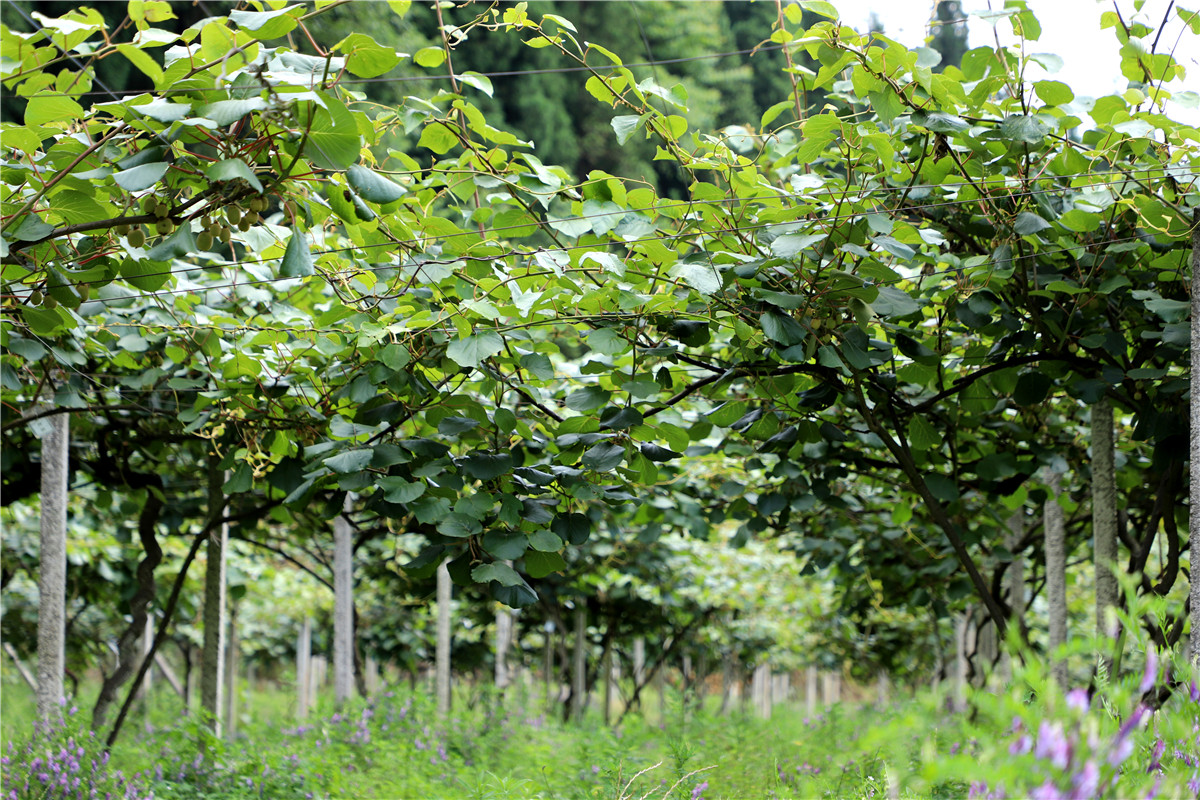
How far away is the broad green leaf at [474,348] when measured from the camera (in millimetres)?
2043

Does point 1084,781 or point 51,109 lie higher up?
point 51,109

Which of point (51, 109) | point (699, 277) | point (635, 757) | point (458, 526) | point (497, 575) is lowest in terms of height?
point (635, 757)

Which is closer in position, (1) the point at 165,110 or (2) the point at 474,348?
(1) the point at 165,110

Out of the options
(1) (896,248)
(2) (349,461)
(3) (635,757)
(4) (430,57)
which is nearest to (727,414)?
(1) (896,248)

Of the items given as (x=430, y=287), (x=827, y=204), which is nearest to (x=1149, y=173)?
(x=827, y=204)

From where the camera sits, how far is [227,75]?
5.07ft

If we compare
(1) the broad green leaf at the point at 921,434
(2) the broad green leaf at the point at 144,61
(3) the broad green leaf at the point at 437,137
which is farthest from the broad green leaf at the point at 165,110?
(1) the broad green leaf at the point at 921,434

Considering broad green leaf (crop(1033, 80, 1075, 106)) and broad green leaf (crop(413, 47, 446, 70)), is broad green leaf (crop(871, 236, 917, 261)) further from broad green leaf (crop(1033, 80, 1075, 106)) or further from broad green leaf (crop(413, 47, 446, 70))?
broad green leaf (crop(413, 47, 446, 70))

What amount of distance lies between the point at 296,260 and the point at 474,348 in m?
0.50

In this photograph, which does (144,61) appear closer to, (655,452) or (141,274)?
(141,274)

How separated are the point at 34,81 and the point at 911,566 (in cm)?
497

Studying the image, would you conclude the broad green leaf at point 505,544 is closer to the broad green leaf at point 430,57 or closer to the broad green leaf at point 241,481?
the broad green leaf at point 241,481

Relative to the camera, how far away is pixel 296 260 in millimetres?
1688

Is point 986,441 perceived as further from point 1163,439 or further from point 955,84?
point 955,84
